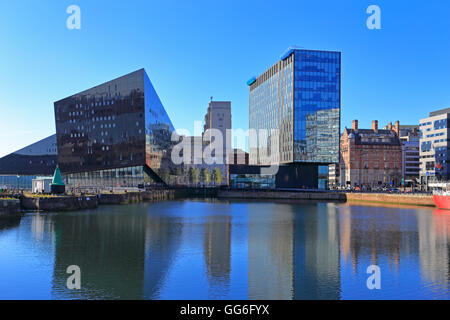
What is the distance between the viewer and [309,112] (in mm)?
119438

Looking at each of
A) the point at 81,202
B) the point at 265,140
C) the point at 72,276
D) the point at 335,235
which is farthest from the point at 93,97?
the point at 72,276

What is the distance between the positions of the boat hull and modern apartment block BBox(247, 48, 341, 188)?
4313 centimetres

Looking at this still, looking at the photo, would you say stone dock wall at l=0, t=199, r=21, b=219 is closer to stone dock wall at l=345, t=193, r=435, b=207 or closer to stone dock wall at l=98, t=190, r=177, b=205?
stone dock wall at l=98, t=190, r=177, b=205

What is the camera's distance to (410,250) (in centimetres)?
3334

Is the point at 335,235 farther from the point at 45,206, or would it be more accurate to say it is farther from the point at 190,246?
the point at 45,206

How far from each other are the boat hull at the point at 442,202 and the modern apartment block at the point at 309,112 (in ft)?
142

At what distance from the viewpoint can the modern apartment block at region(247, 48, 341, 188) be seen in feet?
385

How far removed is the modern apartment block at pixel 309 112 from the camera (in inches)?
4616

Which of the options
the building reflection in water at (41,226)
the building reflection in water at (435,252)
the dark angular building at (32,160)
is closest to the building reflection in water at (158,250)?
the building reflection in water at (41,226)

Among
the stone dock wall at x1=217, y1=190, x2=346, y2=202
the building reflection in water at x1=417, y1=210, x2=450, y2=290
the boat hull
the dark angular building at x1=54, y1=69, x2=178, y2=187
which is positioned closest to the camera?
the building reflection in water at x1=417, y1=210, x2=450, y2=290

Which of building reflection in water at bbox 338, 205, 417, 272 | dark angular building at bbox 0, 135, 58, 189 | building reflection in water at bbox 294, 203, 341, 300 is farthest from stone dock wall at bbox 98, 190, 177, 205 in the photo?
building reflection in water at bbox 294, 203, 341, 300

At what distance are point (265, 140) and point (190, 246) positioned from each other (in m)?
123

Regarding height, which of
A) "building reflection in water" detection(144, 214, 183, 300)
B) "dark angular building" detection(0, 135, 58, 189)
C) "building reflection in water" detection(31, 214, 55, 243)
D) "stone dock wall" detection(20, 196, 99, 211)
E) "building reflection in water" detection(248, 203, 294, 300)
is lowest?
"building reflection in water" detection(248, 203, 294, 300)

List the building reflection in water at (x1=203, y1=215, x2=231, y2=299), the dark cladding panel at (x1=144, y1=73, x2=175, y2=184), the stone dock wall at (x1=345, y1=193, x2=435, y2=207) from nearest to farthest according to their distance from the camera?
the building reflection in water at (x1=203, y1=215, x2=231, y2=299) → the stone dock wall at (x1=345, y1=193, x2=435, y2=207) → the dark cladding panel at (x1=144, y1=73, x2=175, y2=184)
